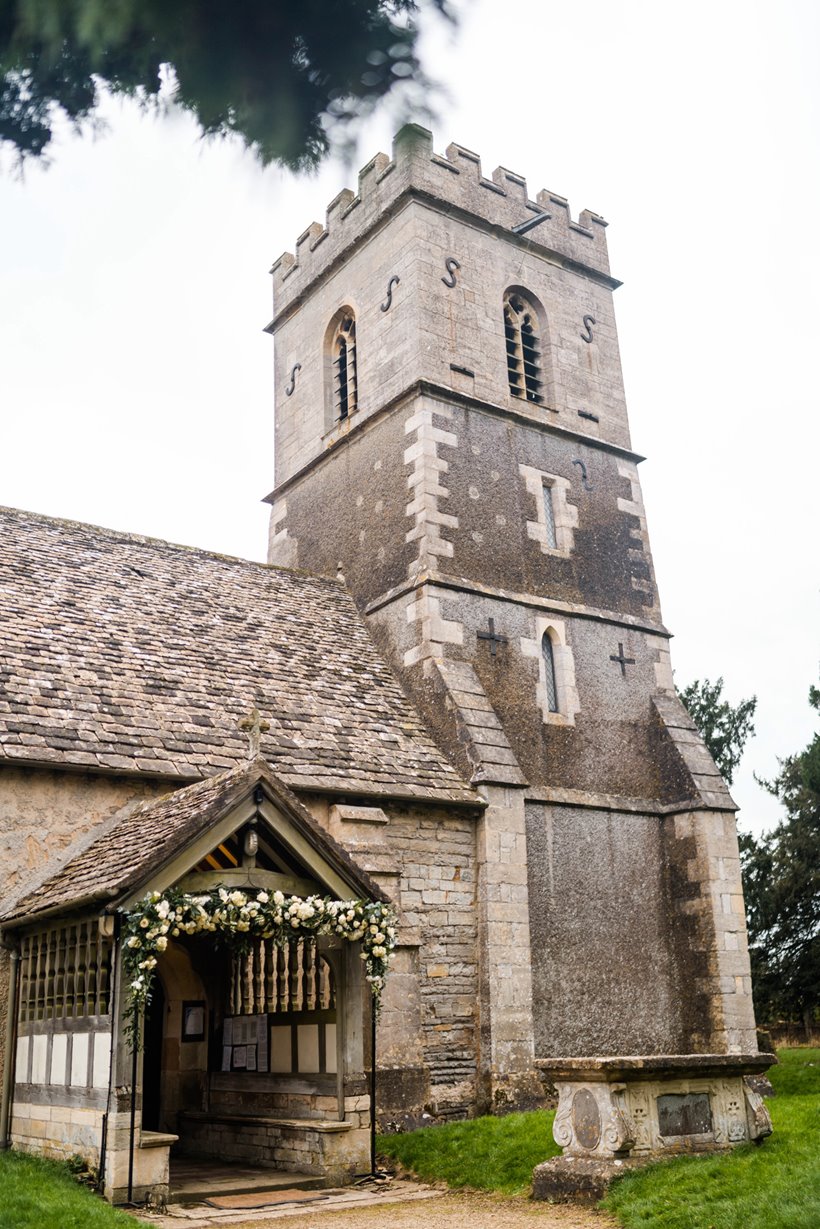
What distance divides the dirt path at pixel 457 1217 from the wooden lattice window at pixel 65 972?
2238 millimetres

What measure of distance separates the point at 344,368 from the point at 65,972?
1320cm

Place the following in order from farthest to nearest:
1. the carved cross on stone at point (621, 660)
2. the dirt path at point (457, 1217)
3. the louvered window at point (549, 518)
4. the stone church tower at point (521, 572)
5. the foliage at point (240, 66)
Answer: the louvered window at point (549, 518) < the carved cross on stone at point (621, 660) < the stone church tower at point (521, 572) < the dirt path at point (457, 1217) < the foliage at point (240, 66)

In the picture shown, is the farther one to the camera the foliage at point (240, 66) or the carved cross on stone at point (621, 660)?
the carved cross on stone at point (621, 660)

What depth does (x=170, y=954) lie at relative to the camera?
1259cm

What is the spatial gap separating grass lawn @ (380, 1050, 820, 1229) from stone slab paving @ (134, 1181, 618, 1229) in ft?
1.02

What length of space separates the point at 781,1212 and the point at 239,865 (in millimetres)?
5376

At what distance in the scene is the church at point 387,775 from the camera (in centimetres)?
958

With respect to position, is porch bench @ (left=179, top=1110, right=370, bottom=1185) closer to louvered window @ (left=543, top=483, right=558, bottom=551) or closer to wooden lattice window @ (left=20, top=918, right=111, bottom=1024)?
wooden lattice window @ (left=20, top=918, right=111, bottom=1024)

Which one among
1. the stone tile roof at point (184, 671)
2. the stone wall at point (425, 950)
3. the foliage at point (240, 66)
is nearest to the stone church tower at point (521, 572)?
the stone wall at point (425, 950)

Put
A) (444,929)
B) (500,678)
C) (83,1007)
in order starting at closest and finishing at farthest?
1. (83,1007)
2. (444,929)
3. (500,678)

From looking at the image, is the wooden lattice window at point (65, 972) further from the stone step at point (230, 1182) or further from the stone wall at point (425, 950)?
the stone wall at point (425, 950)

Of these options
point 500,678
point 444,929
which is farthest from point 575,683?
point 444,929

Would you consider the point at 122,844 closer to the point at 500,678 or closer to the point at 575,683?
the point at 500,678

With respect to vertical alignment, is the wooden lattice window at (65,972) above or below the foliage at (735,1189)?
above
